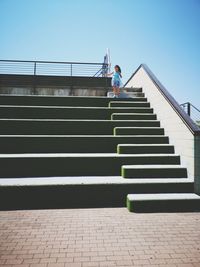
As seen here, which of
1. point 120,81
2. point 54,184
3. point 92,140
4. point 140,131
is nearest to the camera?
point 54,184

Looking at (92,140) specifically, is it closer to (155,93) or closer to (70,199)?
(70,199)

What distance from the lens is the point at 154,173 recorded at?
5.68m

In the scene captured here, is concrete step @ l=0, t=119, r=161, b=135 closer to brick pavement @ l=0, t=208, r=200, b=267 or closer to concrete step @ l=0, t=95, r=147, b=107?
concrete step @ l=0, t=95, r=147, b=107

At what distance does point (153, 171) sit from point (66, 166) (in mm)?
2044

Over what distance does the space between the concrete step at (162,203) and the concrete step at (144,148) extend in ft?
5.74

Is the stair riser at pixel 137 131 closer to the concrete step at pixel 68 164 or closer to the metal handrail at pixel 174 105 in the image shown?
the metal handrail at pixel 174 105

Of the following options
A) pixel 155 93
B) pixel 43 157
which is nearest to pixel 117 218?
pixel 43 157

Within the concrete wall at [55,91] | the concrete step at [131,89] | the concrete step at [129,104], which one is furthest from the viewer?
the concrete wall at [55,91]

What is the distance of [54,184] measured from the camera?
16.5 feet

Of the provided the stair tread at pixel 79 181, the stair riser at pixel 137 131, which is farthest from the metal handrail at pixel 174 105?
the stair tread at pixel 79 181

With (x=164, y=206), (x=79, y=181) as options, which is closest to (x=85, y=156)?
(x=79, y=181)

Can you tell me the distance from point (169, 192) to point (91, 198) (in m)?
1.68

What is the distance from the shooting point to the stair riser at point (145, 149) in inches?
256

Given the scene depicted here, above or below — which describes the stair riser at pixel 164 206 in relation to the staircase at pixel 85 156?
below
